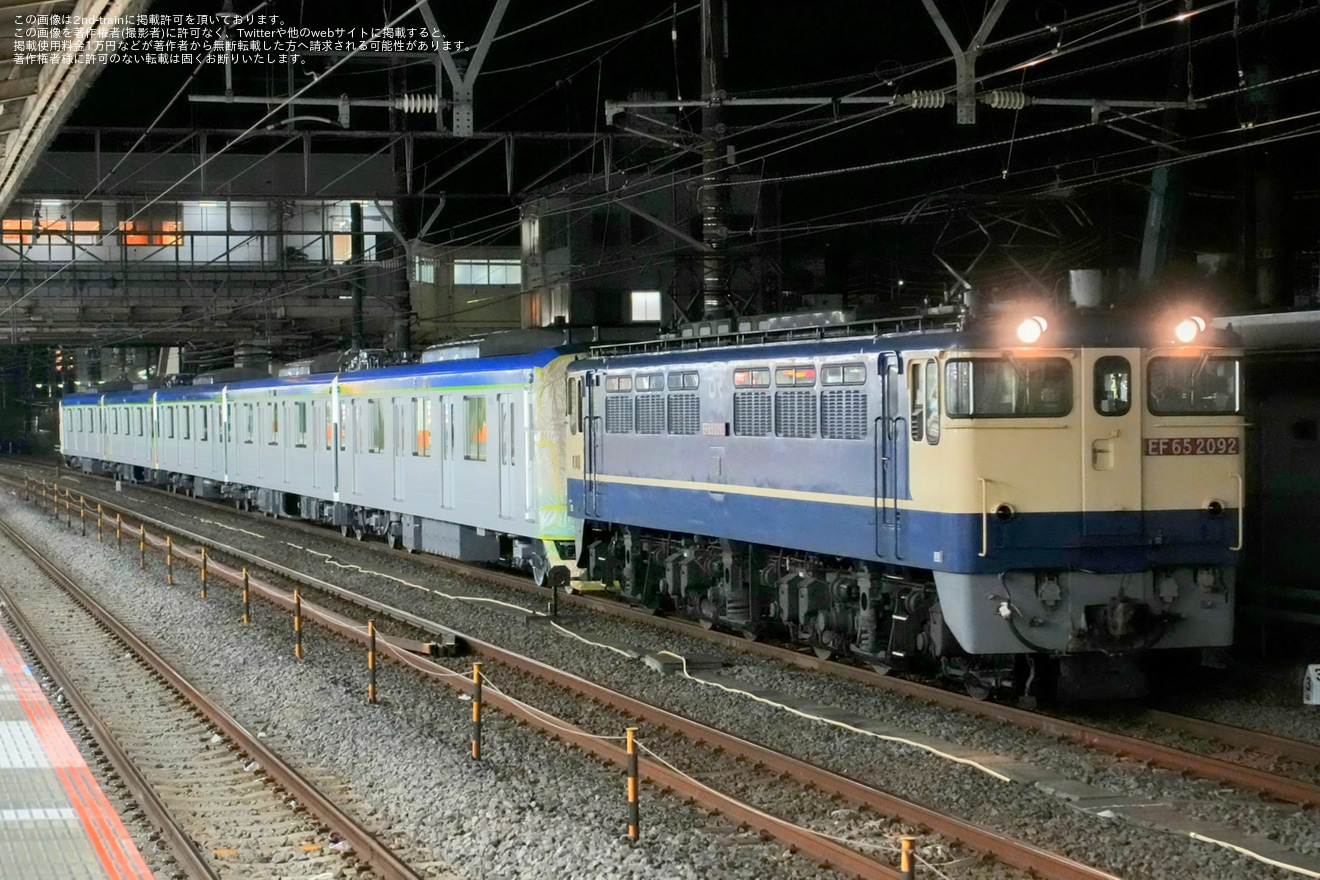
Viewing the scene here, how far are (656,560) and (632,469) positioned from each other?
1.21m

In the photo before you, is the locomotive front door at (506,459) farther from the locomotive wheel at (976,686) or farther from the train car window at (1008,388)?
the train car window at (1008,388)

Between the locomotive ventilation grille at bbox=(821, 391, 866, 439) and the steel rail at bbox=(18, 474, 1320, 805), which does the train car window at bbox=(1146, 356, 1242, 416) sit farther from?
the steel rail at bbox=(18, 474, 1320, 805)

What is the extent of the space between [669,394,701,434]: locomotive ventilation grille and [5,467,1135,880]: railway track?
2927 millimetres

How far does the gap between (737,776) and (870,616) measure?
2.95m

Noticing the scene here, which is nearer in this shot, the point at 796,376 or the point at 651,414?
the point at 796,376

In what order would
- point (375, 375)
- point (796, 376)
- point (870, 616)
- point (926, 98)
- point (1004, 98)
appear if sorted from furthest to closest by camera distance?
point (375, 375) < point (1004, 98) < point (926, 98) < point (796, 376) < point (870, 616)

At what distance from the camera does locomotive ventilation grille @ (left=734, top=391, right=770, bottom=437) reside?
14516 mm

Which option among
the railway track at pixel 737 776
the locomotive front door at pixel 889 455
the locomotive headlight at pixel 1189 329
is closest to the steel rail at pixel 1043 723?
the locomotive front door at pixel 889 455

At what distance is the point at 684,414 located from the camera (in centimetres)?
1620

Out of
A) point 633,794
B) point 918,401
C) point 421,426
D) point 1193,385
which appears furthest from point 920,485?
point 421,426

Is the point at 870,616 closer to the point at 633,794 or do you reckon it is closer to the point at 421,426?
the point at 633,794

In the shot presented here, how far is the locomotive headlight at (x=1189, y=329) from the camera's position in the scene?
12211mm

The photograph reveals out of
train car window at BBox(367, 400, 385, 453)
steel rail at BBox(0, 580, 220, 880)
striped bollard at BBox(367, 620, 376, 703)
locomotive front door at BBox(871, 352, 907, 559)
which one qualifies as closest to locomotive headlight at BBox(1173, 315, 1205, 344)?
locomotive front door at BBox(871, 352, 907, 559)

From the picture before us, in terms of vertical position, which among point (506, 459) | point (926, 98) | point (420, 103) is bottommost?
point (506, 459)
